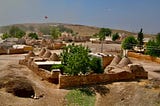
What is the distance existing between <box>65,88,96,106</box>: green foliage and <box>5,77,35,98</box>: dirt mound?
2.79m

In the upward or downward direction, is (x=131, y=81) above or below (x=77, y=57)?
below

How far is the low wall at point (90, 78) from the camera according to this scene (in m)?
25.1

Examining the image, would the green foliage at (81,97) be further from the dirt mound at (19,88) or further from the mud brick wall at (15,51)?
the mud brick wall at (15,51)

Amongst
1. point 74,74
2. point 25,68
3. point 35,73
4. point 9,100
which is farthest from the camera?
point 25,68

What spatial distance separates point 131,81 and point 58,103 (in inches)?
335

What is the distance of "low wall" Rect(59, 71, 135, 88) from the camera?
82.5 feet

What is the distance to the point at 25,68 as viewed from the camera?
105 ft

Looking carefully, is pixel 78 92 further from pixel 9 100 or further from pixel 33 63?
pixel 33 63

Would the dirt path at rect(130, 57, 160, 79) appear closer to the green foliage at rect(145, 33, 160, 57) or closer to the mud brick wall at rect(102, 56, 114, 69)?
the green foliage at rect(145, 33, 160, 57)

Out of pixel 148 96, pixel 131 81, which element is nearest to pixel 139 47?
pixel 131 81

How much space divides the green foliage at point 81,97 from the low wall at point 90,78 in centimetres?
132

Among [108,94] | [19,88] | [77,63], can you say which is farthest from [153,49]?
[19,88]

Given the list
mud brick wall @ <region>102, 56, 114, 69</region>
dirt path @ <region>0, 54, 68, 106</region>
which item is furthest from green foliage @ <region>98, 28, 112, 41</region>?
dirt path @ <region>0, 54, 68, 106</region>

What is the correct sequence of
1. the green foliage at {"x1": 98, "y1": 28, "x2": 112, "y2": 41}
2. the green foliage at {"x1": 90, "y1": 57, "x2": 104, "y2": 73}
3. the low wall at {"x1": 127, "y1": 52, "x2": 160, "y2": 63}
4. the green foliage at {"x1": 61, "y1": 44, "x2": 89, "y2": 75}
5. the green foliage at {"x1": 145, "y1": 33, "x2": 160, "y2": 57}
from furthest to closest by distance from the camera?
the green foliage at {"x1": 98, "y1": 28, "x2": 112, "y2": 41} → the green foliage at {"x1": 145, "y1": 33, "x2": 160, "y2": 57} → the low wall at {"x1": 127, "y1": 52, "x2": 160, "y2": 63} → the green foliage at {"x1": 90, "y1": 57, "x2": 104, "y2": 73} → the green foliage at {"x1": 61, "y1": 44, "x2": 89, "y2": 75}
